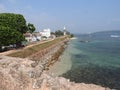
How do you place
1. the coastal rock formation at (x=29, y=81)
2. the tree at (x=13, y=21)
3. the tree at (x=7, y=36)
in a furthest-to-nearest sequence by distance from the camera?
the tree at (x=13, y=21)
the tree at (x=7, y=36)
the coastal rock formation at (x=29, y=81)

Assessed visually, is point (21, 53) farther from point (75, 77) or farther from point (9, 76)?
point (9, 76)

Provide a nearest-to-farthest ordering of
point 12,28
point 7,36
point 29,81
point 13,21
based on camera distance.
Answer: point 29,81
point 7,36
point 12,28
point 13,21

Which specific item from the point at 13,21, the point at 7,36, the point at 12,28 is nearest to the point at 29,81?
the point at 7,36

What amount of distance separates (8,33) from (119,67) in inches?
962

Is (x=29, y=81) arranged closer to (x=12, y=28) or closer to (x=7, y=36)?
(x=7, y=36)

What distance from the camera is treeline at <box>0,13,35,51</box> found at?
52600 mm

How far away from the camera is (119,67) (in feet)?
149

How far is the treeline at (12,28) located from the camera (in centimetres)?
5260

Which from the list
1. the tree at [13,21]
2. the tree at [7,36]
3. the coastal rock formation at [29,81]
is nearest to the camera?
the coastal rock formation at [29,81]

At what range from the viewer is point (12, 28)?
59688 millimetres

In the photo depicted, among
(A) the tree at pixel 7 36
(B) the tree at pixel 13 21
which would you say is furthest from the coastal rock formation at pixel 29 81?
(B) the tree at pixel 13 21

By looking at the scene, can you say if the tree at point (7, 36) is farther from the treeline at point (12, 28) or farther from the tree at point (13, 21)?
the tree at point (13, 21)

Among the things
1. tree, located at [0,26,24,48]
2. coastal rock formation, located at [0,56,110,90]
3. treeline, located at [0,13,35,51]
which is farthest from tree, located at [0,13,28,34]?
coastal rock formation, located at [0,56,110,90]

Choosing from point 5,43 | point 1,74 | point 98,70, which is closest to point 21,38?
point 5,43
